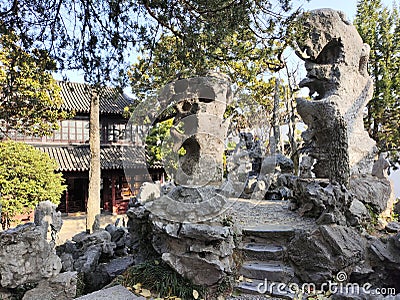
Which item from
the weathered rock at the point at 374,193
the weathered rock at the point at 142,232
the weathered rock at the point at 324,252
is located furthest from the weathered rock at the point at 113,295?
the weathered rock at the point at 374,193

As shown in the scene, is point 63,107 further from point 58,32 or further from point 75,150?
point 58,32

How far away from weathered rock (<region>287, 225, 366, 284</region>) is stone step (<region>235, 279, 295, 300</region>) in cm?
35

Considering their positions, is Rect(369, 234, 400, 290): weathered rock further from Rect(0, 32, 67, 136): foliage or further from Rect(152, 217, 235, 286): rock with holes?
Rect(0, 32, 67, 136): foliage

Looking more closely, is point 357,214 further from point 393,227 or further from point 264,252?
point 264,252

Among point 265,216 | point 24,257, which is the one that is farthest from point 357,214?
point 24,257

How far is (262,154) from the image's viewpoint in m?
9.29

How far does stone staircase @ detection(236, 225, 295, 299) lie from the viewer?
10.8ft

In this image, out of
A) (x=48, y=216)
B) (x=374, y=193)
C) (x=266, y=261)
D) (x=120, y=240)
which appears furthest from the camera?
(x=120, y=240)

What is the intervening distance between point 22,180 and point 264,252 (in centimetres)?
734

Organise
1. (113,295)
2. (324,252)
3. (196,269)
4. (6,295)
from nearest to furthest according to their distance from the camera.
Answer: (6,295) → (113,295) → (196,269) → (324,252)

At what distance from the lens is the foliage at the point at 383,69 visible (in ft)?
34.2

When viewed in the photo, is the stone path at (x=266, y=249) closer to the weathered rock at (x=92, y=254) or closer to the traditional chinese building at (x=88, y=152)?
the weathered rock at (x=92, y=254)

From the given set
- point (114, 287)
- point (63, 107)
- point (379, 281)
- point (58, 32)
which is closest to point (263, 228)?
point (379, 281)

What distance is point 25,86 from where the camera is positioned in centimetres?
556
